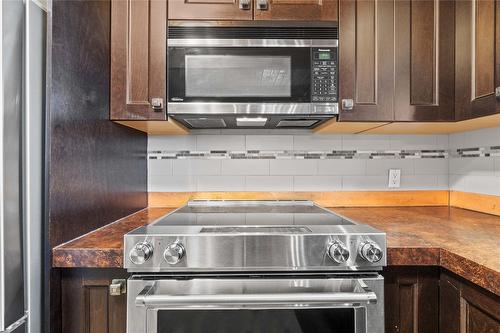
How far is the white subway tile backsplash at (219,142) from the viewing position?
178cm

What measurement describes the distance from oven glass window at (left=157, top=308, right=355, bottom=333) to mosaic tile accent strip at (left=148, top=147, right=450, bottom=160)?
3.08 feet

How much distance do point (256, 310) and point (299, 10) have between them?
1198mm

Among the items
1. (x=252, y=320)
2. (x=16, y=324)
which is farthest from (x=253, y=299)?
(x=16, y=324)

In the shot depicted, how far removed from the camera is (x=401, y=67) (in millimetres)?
1394

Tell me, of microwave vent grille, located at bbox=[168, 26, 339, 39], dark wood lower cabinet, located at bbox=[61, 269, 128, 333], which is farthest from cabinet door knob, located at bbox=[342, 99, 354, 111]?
dark wood lower cabinet, located at bbox=[61, 269, 128, 333]

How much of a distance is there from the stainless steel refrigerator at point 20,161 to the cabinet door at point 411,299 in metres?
1.09

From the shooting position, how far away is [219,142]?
1.78m

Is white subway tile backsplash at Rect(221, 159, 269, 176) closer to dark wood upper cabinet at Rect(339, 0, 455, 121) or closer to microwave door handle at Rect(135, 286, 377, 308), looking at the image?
dark wood upper cabinet at Rect(339, 0, 455, 121)

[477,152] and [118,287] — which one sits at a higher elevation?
[477,152]

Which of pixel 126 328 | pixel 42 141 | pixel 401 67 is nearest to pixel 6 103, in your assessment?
pixel 42 141

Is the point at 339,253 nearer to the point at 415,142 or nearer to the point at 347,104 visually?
the point at 347,104

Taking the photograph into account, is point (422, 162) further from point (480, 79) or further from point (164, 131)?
point (164, 131)

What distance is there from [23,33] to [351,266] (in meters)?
1.20

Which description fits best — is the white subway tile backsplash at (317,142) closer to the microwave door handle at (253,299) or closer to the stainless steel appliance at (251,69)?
the stainless steel appliance at (251,69)
